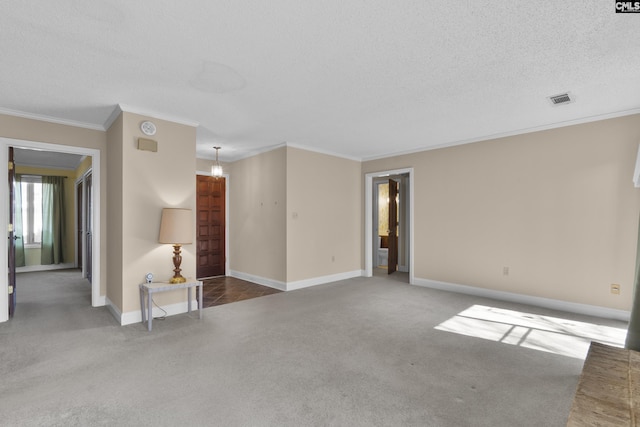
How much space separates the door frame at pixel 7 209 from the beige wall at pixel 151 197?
0.39m

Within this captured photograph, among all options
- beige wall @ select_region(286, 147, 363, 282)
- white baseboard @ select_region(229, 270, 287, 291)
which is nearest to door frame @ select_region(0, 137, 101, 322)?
white baseboard @ select_region(229, 270, 287, 291)

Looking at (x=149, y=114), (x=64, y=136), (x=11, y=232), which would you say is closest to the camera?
(x=149, y=114)

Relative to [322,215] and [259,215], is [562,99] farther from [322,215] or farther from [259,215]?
[259,215]

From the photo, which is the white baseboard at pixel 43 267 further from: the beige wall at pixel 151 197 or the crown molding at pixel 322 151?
the crown molding at pixel 322 151

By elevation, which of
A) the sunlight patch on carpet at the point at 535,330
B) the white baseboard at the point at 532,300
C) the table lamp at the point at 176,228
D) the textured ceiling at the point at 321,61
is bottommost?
the sunlight patch on carpet at the point at 535,330

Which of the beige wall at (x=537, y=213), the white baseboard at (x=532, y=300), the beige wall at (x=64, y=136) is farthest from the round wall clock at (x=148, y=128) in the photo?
the white baseboard at (x=532, y=300)

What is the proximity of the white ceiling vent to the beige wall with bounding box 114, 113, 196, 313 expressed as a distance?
14.4ft

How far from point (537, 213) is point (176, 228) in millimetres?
4906

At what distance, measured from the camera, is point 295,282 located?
5.48 m

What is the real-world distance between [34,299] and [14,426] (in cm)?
389

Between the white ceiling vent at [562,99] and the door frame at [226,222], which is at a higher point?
the white ceiling vent at [562,99]

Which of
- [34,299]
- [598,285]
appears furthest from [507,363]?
[34,299]

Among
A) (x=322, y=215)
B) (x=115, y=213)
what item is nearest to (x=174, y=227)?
(x=115, y=213)

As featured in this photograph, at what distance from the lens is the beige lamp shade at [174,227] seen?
12.2 feet
